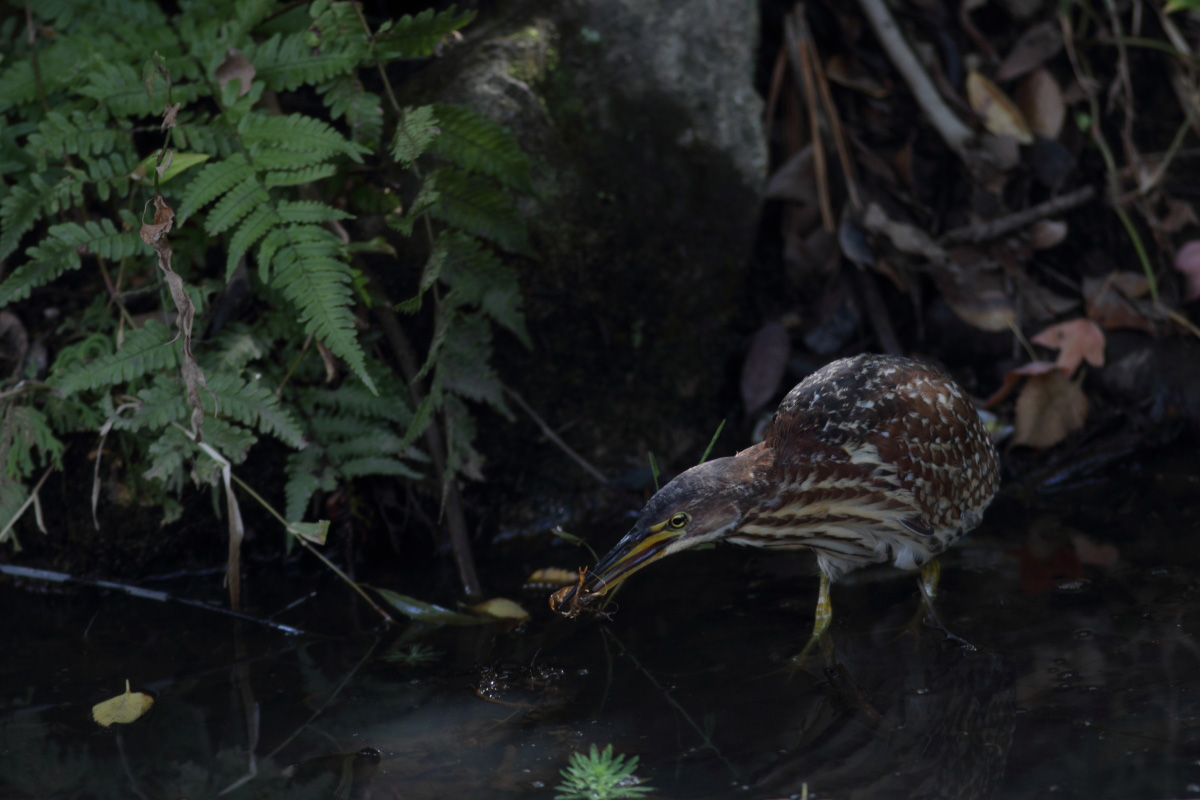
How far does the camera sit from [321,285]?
3.80 meters

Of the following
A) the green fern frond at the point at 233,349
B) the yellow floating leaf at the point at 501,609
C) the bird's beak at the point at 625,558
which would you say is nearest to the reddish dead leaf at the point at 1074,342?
the bird's beak at the point at 625,558

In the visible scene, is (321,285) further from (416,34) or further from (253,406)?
(416,34)

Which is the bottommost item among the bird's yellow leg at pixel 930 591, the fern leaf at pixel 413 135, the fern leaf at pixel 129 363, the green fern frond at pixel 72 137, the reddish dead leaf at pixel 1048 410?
the reddish dead leaf at pixel 1048 410

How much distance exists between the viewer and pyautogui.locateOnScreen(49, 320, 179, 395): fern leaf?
12.7ft

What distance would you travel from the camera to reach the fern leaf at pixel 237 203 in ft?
12.9

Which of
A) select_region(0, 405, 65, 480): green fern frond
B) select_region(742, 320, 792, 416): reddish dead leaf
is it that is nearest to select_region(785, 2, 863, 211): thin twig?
select_region(742, 320, 792, 416): reddish dead leaf

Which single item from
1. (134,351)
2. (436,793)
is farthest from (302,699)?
(134,351)

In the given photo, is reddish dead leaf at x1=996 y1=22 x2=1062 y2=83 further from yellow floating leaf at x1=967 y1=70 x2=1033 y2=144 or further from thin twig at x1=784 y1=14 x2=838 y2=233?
thin twig at x1=784 y1=14 x2=838 y2=233

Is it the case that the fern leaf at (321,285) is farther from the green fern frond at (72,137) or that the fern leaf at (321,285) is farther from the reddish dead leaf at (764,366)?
the reddish dead leaf at (764,366)

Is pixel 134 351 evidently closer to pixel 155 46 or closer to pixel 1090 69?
pixel 155 46

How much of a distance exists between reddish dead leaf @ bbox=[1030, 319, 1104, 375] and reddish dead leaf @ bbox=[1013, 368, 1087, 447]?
0.35 ft

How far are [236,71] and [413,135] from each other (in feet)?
3.09

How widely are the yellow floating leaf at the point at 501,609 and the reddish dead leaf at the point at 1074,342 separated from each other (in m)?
2.97

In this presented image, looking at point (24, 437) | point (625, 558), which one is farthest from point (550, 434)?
point (24, 437)
